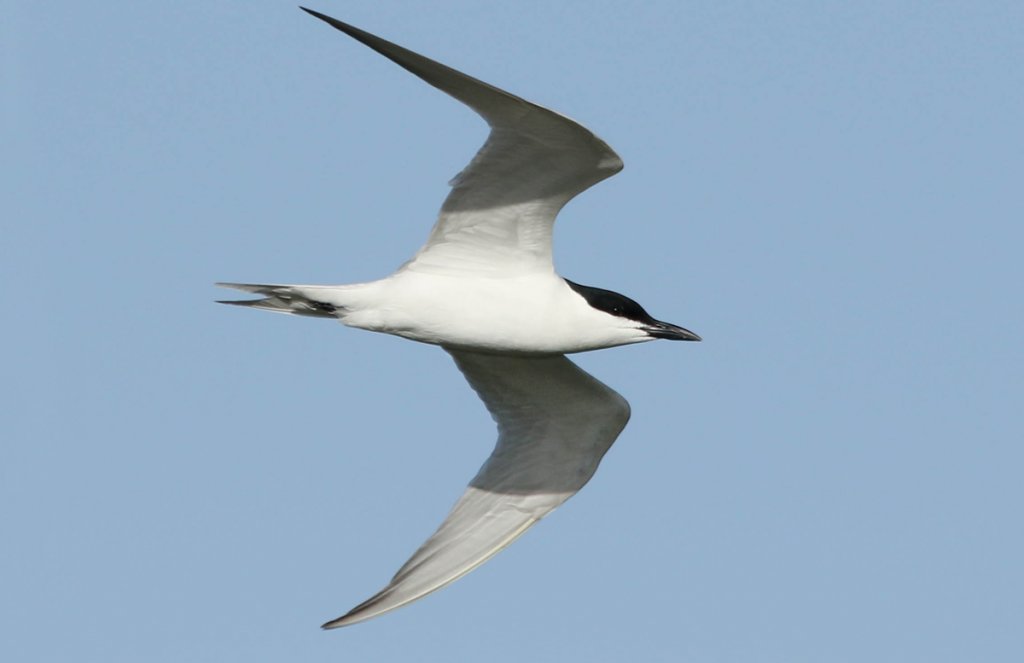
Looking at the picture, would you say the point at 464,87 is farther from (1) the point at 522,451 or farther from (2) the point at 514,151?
(1) the point at 522,451

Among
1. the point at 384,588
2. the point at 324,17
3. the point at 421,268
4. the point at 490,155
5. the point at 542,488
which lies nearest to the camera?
the point at 324,17

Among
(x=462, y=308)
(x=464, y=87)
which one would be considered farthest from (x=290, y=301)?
(x=464, y=87)

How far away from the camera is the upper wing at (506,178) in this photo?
920 centimetres

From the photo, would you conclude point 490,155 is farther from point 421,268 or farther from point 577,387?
point 577,387

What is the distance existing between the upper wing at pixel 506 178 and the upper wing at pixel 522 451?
1.47 m

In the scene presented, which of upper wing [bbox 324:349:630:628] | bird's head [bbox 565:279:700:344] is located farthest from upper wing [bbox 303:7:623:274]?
upper wing [bbox 324:349:630:628]

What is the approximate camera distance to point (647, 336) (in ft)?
36.7

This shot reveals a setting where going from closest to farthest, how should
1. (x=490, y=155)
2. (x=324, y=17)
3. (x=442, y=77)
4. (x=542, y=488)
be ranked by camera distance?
(x=324, y=17) < (x=442, y=77) < (x=490, y=155) < (x=542, y=488)

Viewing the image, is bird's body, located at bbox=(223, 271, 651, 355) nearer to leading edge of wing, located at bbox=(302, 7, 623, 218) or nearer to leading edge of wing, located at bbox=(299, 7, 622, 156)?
leading edge of wing, located at bbox=(302, 7, 623, 218)

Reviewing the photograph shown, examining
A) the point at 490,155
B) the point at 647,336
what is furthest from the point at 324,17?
the point at 647,336

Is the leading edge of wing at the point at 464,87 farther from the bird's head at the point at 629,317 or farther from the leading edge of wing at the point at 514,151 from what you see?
the bird's head at the point at 629,317

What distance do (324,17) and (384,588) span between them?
4759 mm

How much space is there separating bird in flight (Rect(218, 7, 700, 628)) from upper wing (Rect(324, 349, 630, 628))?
1 cm

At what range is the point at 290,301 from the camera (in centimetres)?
1055
